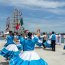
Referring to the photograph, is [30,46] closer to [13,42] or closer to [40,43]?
[13,42]

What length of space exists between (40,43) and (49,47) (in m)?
1.53

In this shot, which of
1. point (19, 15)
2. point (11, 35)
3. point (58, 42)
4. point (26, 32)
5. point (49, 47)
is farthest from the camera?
point (19, 15)

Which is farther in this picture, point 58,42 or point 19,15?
point 19,15

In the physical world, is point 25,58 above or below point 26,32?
below

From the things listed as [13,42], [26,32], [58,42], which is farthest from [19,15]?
[26,32]

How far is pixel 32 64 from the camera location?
9.48 meters

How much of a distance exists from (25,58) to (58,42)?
918 inches

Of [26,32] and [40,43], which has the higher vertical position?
[26,32]

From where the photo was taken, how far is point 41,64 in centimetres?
960

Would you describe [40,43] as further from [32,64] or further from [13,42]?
[32,64]

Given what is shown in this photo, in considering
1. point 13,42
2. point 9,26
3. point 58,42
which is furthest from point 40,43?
point 9,26

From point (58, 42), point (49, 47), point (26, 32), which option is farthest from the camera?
point (58, 42)

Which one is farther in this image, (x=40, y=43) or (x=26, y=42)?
(x=40, y=43)

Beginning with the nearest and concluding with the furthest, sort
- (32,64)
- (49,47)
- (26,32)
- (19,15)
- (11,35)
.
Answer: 1. (32,64)
2. (26,32)
3. (11,35)
4. (49,47)
5. (19,15)
